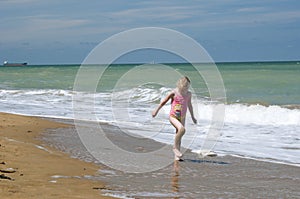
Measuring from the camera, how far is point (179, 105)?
11188mm

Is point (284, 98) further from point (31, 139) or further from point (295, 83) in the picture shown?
point (31, 139)

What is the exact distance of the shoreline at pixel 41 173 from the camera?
7073 millimetres

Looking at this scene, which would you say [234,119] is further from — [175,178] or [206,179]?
[175,178]

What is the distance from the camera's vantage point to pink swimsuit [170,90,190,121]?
11.2 metres

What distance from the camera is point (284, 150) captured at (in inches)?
517

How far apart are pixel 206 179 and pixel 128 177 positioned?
4.09 feet

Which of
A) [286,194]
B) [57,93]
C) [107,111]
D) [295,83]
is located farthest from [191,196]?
[295,83]

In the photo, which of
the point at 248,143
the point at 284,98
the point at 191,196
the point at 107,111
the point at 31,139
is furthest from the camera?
the point at 284,98

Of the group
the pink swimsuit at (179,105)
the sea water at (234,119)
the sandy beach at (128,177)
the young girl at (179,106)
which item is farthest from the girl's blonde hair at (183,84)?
the sea water at (234,119)

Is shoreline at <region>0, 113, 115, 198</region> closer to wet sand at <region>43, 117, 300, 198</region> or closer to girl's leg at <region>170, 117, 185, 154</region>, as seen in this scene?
wet sand at <region>43, 117, 300, 198</region>

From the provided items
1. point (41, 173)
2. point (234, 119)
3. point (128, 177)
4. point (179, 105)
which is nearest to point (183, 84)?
point (179, 105)

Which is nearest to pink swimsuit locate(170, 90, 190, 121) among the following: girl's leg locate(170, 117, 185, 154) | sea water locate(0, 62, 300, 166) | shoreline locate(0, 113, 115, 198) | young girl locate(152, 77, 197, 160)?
young girl locate(152, 77, 197, 160)

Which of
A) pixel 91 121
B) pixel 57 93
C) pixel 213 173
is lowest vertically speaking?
pixel 57 93

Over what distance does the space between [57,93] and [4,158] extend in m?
30.6
